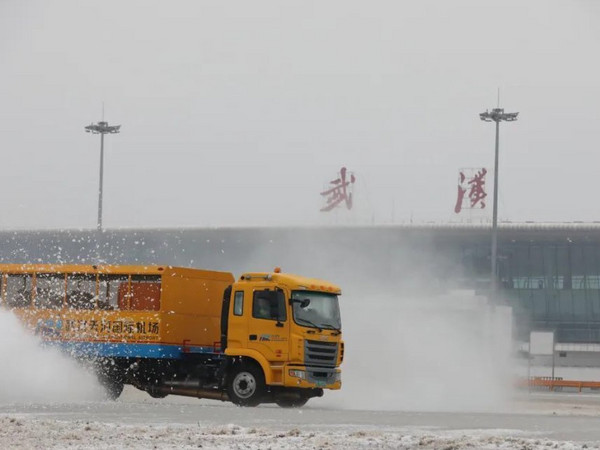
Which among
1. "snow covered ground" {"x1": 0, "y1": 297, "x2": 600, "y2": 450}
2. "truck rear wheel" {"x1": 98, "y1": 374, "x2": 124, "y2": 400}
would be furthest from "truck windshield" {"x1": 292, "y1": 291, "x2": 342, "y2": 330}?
"truck rear wheel" {"x1": 98, "y1": 374, "x2": 124, "y2": 400}

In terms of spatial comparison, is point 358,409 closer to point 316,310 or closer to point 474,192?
point 316,310

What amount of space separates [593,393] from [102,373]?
27.0 metres

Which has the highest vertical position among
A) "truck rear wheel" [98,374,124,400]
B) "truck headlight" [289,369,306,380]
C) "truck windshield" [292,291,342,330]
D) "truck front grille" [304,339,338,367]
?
"truck windshield" [292,291,342,330]

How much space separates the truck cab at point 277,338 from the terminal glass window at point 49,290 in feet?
12.8

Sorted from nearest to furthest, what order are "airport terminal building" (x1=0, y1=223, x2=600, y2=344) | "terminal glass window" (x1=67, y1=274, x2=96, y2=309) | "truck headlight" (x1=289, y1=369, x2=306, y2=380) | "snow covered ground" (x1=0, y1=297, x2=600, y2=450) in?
"snow covered ground" (x1=0, y1=297, x2=600, y2=450) < "truck headlight" (x1=289, y1=369, x2=306, y2=380) < "terminal glass window" (x1=67, y1=274, x2=96, y2=309) < "airport terminal building" (x1=0, y1=223, x2=600, y2=344)

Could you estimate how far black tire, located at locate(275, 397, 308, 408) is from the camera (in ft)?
97.5

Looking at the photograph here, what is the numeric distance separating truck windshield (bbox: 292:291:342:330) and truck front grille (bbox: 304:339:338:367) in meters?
0.40

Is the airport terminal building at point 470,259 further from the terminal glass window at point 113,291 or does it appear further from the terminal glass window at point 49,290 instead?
the terminal glass window at point 113,291

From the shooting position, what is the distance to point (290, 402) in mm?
29906

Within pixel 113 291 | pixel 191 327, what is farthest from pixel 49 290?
pixel 191 327

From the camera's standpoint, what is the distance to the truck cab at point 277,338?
2883cm

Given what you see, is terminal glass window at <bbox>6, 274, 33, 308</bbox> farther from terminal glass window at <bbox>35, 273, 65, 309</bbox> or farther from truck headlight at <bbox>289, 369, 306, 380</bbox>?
truck headlight at <bbox>289, 369, 306, 380</bbox>

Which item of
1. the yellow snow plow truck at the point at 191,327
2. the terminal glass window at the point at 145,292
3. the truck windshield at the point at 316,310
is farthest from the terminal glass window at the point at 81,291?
the truck windshield at the point at 316,310

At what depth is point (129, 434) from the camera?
19.2m
